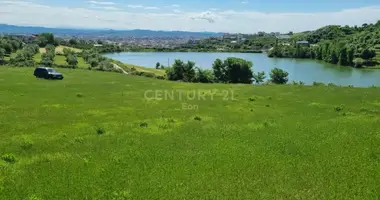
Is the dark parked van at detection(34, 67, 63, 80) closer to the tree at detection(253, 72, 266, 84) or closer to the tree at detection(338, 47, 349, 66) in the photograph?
the tree at detection(253, 72, 266, 84)

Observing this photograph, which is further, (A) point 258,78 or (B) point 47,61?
(A) point 258,78

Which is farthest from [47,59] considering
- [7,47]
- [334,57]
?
[334,57]

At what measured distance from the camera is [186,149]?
63.7ft

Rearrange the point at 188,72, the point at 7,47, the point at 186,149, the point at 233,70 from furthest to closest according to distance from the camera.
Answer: the point at 7,47, the point at 233,70, the point at 188,72, the point at 186,149

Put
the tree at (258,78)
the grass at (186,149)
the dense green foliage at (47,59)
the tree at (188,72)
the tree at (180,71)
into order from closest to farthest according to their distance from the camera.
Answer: the grass at (186,149) < the tree at (188,72) < the tree at (180,71) < the dense green foliage at (47,59) < the tree at (258,78)

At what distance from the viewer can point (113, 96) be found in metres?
37.2

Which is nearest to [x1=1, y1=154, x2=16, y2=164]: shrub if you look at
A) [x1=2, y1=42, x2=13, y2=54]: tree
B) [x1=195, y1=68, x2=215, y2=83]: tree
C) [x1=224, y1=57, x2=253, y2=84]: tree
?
[x1=195, y1=68, x2=215, y2=83]: tree

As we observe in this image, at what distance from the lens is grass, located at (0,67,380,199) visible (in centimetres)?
1441

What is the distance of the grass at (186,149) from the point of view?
14.4 meters

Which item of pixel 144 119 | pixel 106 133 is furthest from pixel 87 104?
pixel 106 133

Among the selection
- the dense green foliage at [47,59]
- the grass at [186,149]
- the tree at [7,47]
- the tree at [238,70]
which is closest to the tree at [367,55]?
the tree at [238,70]

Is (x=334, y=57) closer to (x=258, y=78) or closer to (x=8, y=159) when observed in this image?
(x=258, y=78)

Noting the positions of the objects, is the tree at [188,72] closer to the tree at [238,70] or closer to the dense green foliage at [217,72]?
the dense green foliage at [217,72]

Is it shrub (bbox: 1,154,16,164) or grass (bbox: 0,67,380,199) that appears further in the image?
shrub (bbox: 1,154,16,164)
